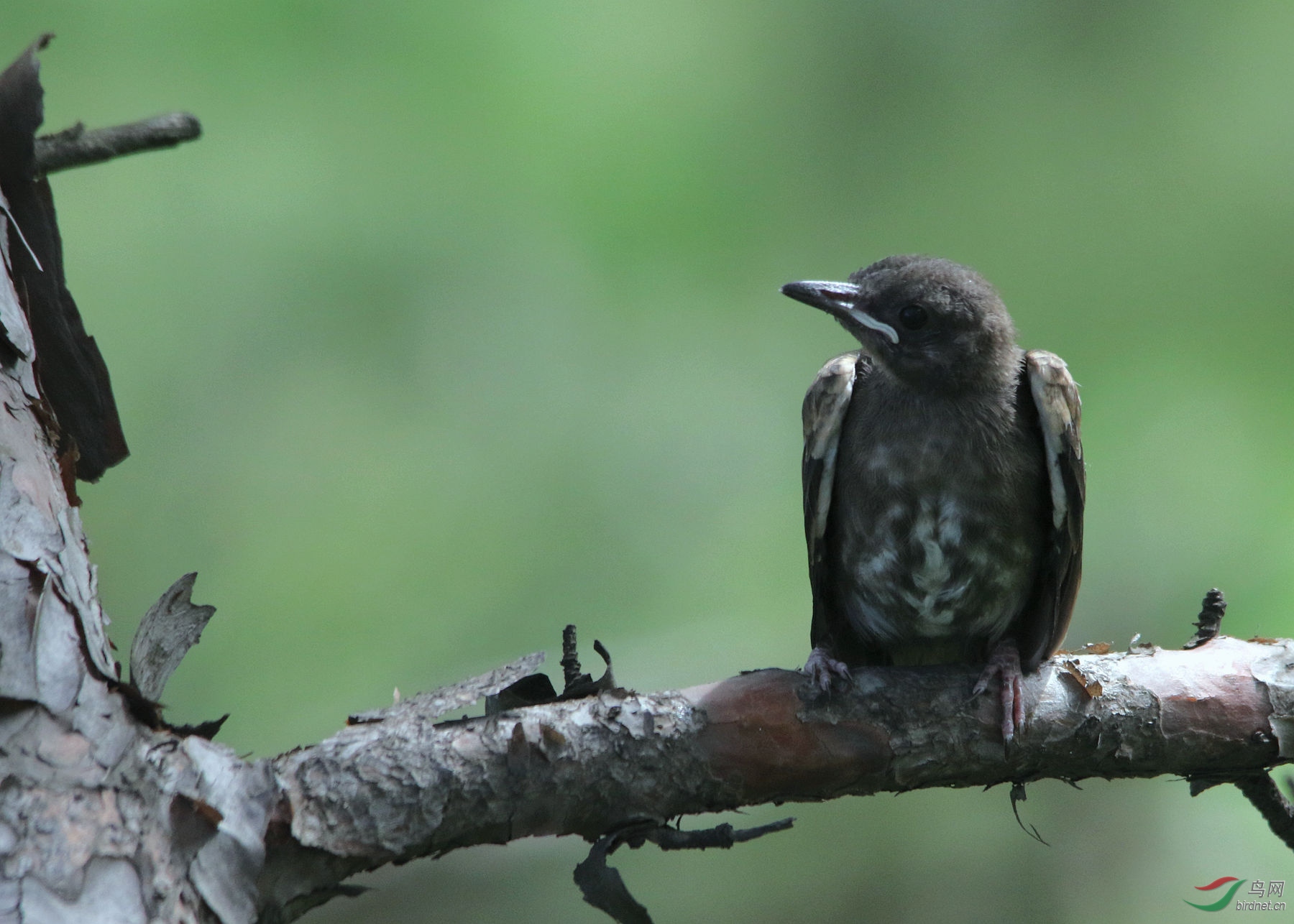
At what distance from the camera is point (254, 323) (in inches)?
141

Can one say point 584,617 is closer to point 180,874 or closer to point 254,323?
point 254,323

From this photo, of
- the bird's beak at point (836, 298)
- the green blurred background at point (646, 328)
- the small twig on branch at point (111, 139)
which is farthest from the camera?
the green blurred background at point (646, 328)

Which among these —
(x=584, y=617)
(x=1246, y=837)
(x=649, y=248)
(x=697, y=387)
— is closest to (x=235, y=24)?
(x=649, y=248)

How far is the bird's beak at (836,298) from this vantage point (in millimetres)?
2420

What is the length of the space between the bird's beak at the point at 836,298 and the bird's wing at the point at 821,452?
14 centimetres

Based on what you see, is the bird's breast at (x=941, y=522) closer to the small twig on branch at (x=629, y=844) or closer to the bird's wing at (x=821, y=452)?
the bird's wing at (x=821, y=452)

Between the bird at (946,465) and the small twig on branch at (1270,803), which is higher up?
the bird at (946,465)

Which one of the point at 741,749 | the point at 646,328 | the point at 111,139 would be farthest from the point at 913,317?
the point at 111,139

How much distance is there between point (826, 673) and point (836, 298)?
3.10ft

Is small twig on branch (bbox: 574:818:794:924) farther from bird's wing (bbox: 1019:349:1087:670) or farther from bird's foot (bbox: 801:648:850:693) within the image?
bird's wing (bbox: 1019:349:1087:670)

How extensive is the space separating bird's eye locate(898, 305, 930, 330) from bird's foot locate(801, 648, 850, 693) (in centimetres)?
87

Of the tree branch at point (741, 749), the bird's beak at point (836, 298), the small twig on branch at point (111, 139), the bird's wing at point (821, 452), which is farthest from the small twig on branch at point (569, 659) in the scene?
the small twig on branch at point (111, 139)

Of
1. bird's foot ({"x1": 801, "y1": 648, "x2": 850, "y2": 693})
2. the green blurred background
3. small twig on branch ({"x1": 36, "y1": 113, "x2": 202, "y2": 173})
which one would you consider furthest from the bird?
small twig on branch ({"x1": 36, "y1": 113, "x2": 202, "y2": 173})

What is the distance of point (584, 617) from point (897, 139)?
2158 millimetres
